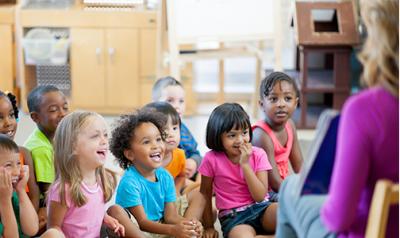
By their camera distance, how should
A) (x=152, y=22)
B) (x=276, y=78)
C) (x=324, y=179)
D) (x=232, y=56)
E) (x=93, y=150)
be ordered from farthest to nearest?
1. (x=152, y=22)
2. (x=232, y=56)
3. (x=276, y=78)
4. (x=93, y=150)
5. (x=324, y=179)

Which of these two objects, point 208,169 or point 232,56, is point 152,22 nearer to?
point 232,56

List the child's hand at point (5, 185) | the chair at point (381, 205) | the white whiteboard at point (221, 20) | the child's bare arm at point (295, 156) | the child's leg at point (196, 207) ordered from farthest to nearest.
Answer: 1. the white whiteboard at point (221, 20)
2. the child's bare arm at point (295, 156)
3. the child's leg at point (196, 207)
4. the child's hand at point (5, 185)
5. the chair at point (381, 205)

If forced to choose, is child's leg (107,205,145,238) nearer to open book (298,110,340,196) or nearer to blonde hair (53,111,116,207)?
blonde hair (53,111,116,207)

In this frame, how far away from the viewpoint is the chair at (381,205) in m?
1.24

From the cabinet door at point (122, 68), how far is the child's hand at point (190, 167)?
1756mm

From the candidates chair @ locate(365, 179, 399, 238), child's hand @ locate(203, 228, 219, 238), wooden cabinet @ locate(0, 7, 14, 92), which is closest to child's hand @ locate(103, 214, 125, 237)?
child's hand @ locate(203, 228, 219, 238)

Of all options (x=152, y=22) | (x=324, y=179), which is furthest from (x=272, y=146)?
(x=152, y=22)

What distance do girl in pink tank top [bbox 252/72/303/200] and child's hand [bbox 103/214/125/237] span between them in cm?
53

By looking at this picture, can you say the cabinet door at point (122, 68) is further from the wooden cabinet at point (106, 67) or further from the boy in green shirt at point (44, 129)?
the boy in green shirt at point (44, 129)

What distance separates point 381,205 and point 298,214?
388 millimetres

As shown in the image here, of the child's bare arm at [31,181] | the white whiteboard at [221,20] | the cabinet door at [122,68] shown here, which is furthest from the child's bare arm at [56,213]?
the cabinet door at [122,68]

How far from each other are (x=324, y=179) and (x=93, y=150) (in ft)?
2.83

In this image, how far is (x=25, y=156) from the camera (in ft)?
7.50

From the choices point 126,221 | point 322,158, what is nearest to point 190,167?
point 126,221
